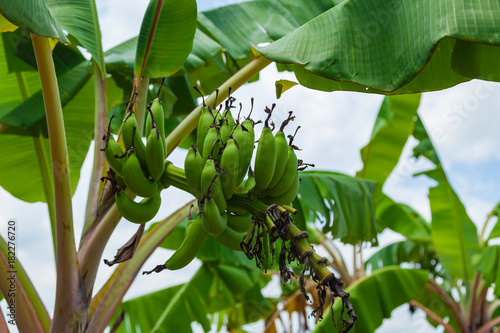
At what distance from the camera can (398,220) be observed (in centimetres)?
323

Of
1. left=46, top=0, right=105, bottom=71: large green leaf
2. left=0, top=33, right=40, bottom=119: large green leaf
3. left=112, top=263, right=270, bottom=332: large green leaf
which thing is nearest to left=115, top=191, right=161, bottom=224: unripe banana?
left=46, top=0, right=105, bottom=71: large green leaf

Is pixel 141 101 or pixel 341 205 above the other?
pixel 141 101

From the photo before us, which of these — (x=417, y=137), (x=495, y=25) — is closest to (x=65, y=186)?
(x=495, y=25)

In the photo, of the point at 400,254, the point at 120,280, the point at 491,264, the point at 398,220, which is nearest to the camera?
the point at 120,280

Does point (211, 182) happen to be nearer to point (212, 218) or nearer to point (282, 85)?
point (212, 218)

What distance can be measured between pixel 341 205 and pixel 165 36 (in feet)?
3.18

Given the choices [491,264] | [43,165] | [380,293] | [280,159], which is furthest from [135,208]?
[491,264]

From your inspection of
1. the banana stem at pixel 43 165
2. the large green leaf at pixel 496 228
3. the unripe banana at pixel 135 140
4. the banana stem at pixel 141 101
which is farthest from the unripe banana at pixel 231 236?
the large green leaf at pixel 496 228

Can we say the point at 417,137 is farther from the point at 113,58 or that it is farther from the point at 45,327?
the point at 45,327

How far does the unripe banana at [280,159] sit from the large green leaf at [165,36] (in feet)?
1.57

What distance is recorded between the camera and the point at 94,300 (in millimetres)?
1186

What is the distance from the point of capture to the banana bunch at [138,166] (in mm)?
871

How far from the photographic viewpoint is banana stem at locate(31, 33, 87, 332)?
1.06 meters

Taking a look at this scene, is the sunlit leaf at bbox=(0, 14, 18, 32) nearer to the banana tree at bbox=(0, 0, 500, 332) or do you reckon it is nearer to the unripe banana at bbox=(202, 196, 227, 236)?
the banana tree at bbox=(0, 0, 500, 332)
